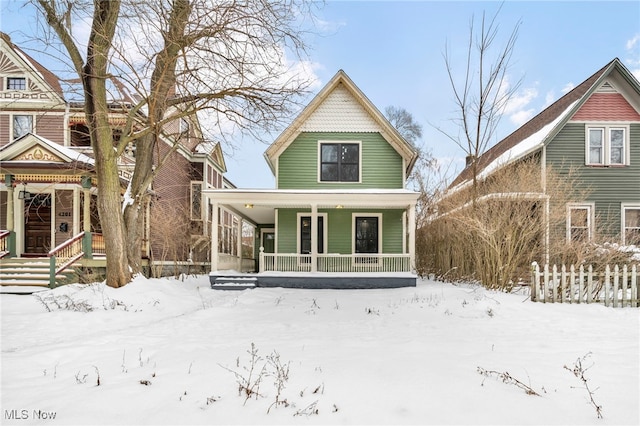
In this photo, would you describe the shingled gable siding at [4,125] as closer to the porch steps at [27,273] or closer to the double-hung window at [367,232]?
the porch steps at [27,273]

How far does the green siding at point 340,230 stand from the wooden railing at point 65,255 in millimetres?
6970

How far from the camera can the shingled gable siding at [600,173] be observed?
13164 millimetres

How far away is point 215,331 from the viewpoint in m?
5.76

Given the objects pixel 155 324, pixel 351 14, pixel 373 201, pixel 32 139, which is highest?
pixel 351 14

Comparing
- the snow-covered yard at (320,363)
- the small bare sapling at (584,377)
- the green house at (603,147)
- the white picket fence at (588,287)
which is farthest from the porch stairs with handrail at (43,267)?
the green house at (603,147)

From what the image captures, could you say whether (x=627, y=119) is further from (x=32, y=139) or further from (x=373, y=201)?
(x=32, y=139)

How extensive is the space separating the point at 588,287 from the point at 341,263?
24.7 feet

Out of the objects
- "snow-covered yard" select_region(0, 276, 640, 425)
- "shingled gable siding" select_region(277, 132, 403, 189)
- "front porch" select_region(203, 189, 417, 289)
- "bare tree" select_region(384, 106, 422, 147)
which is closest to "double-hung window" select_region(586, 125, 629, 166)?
"shingled gable siding" select_region(277, 132, 403, 189)

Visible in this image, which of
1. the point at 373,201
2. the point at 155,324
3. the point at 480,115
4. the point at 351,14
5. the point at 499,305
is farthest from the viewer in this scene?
the point at 373,201

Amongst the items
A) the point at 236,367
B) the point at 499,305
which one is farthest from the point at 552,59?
the point at 236,367

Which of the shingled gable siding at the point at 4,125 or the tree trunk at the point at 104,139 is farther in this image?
the shingled gable siding at the point at 4,125

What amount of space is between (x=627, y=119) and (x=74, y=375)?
18879 mm

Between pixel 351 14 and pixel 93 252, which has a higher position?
pixel 351 14

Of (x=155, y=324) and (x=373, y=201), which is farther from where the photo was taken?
(x=373, y=201)
